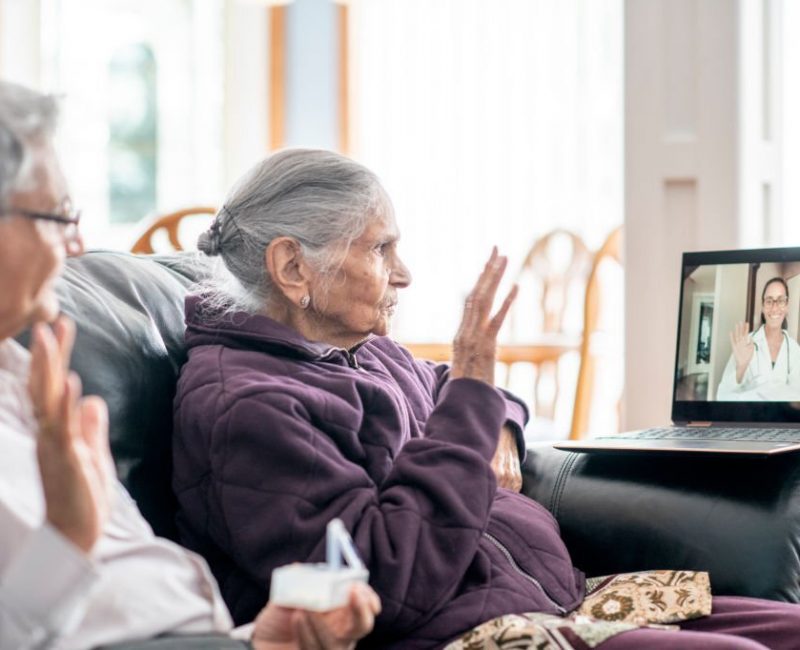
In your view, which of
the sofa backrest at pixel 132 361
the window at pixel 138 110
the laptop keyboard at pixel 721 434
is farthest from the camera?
the window at pixel 138 110

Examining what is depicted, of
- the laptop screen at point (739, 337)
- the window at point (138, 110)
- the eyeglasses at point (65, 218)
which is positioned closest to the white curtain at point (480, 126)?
the window at point (138, 110)

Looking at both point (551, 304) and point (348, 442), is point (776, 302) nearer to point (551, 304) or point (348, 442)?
point (348, 442)

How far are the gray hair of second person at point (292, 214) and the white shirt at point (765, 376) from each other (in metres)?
0.65

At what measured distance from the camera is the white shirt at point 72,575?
97 cm

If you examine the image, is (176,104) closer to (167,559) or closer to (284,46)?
(284,46)

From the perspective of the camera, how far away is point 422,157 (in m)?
5.18

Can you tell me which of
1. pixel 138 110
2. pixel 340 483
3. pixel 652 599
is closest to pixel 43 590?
pixel 340 483

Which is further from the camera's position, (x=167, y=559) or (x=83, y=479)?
(x=167, y=559)

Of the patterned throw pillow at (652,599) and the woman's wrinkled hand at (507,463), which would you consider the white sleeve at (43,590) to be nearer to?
the patterned throw pillow at (652,599)

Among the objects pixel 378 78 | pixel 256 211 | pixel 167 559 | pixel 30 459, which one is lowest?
pixel 167 559

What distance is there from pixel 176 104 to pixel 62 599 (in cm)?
485

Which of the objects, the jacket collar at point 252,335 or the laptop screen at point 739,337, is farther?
the laptop screen at point 739,337

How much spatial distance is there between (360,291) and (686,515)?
528mm

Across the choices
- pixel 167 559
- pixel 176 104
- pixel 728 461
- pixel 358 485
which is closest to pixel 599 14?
pixel 176 104
